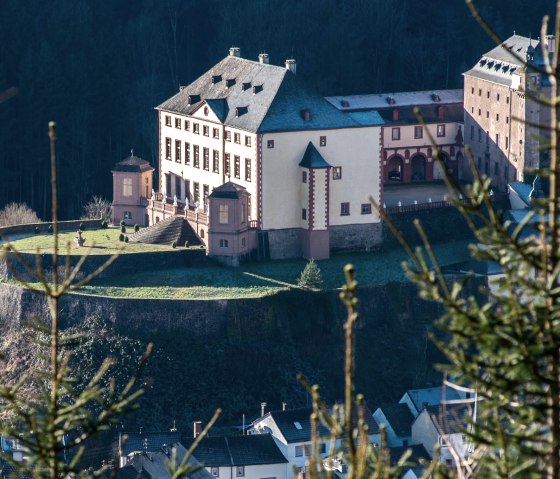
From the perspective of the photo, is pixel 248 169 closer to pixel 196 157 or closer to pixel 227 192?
pixel 227 192

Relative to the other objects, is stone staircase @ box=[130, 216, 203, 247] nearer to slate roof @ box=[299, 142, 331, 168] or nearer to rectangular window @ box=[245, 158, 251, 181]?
rectangular window @ box=[245, 158, 251, 181]

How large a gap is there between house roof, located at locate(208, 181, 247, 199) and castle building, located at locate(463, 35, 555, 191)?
41.3 ft

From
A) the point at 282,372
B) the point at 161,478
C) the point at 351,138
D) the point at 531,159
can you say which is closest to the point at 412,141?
the point at 531,159

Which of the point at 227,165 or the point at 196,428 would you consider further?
the point at 227,165

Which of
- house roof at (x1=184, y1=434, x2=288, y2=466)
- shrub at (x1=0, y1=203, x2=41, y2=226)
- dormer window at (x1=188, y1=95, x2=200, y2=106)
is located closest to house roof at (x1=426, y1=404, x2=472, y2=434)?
house roof at (x1=184, y1=434, x2=288, y2=466)

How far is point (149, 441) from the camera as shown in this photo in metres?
50.4

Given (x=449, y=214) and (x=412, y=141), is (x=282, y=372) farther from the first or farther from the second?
(x=412, y=141)

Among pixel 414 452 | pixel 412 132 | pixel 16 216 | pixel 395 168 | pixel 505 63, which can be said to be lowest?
pixel 414 452

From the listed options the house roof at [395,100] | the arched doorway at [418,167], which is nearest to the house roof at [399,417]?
the arched doorway at [418,167]

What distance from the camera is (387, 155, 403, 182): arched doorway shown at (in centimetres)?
7125

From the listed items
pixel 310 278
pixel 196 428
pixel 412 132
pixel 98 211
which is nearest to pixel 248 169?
pixel 310 278

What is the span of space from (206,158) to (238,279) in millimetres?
6498

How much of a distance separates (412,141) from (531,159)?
5.92 meters

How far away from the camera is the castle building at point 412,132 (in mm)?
71312
